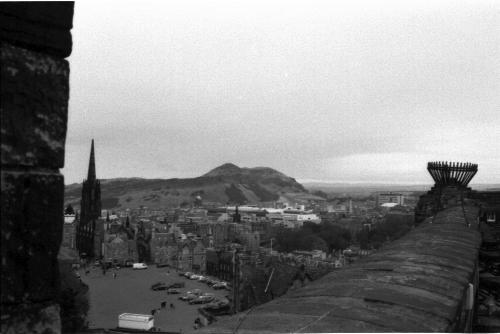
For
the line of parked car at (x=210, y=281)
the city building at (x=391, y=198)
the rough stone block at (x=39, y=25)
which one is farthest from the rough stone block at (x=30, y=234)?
the city building at (x=391, y=198)

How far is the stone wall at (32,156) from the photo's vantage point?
143 centimetres

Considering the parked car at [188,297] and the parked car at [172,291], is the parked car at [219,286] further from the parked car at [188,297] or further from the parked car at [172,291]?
the parked car at [188,297]

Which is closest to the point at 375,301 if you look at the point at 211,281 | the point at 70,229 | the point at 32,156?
the point at 32,156

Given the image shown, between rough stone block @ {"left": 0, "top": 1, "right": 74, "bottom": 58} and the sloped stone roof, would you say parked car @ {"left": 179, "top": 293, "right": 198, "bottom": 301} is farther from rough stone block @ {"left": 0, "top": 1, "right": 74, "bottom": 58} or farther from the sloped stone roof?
rough stone block @ {"left": 0, "top": 1, "right": 74, "bottom": 58}

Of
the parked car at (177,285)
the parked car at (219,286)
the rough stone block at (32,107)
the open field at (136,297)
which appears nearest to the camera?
the rough stone block at (32,107)

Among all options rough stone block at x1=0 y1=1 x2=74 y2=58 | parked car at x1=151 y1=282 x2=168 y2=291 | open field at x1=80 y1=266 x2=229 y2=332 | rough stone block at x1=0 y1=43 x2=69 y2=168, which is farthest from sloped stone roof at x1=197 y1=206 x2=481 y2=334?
parked car at x1=151 y1=282 x2=168 y2=291

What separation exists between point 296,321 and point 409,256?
5.51 ft

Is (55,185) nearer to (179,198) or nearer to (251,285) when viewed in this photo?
(251,285)

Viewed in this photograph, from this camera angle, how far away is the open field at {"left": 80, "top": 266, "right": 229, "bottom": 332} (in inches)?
A: 1348

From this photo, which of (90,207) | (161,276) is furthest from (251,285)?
(90,207)

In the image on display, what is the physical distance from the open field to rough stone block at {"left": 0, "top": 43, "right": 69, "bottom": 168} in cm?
2825

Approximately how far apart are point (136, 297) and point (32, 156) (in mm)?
46570

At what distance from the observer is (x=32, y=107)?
148 centimetres

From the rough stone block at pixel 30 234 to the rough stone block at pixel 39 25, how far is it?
15.9 inches
